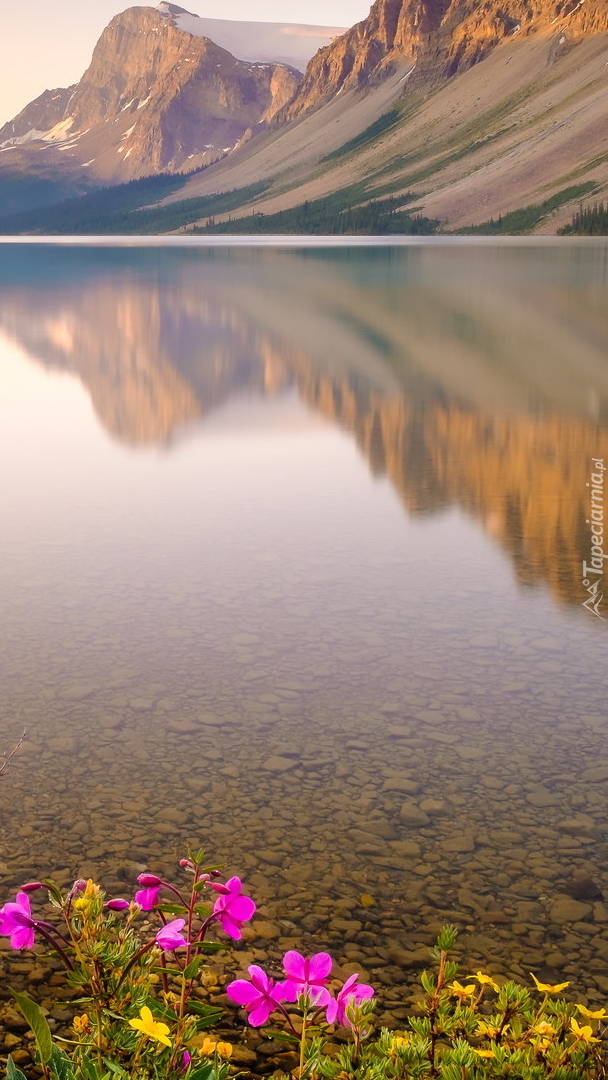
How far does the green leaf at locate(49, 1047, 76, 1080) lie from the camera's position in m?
3.47

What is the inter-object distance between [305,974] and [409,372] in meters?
22.6

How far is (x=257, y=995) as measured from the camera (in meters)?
3.55

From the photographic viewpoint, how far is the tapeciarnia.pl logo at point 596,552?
990cm

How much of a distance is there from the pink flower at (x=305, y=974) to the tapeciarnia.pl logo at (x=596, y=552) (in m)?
6.45

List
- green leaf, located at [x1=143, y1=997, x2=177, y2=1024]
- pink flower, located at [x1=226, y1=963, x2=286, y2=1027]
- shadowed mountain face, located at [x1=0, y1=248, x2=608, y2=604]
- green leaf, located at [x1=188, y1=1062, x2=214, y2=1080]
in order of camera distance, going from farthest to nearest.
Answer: shadowed mountain face, located at [x1=0, y1=248, x2=608, y2=604]
green leaf, located at [x1=143, y1=997, x2=177, y2=1024]
pink flower, located at [x1=226, y1=963, x2=286, y2=1027]
green leaf, located at [x1=188, y1=1062, x2=214, y2=1080]

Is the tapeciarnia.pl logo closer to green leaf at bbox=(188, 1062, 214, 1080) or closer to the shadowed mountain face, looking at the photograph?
the shadowed mountain face

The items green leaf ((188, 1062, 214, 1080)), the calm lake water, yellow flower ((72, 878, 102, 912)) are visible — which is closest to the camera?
green leaf ((188, 1062, 214, 1080))

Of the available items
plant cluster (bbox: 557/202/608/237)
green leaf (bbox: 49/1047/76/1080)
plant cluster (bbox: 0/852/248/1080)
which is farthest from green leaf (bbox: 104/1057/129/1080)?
plant cluster (bbox: 557/202/608/237)

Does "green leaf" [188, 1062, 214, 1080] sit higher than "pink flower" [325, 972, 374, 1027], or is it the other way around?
"pink flower" [325, 972, 374, 1027]

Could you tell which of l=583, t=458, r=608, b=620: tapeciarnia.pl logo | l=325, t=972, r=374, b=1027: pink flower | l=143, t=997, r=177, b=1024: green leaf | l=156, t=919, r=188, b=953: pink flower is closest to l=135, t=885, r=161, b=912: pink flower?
l=156, t=919, r=188, b=953: pink flower

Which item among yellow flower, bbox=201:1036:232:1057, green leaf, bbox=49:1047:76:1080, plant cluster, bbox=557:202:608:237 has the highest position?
plant cluster, bbox=557:202:608:237

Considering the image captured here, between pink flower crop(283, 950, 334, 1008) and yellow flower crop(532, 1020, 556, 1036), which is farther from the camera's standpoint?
yellow flower crop(532, 1020, 556, 1036)

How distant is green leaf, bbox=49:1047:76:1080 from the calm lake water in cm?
147

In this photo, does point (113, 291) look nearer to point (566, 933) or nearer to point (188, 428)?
point (188, 428)
